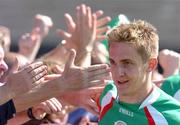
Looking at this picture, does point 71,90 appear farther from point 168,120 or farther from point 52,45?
point 52,45

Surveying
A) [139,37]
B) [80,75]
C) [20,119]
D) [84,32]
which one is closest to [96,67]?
[80,75]

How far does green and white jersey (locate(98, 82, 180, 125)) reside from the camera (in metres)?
4.63

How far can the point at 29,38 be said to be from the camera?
780cm

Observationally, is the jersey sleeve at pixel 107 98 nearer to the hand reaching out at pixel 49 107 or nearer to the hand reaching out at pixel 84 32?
the hand reaching out at pixel 49 107

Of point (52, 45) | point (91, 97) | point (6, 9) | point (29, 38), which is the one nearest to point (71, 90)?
point (91, 97)

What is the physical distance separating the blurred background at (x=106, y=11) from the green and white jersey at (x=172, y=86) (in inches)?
303

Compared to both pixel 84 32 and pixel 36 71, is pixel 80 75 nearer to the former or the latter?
pixel 36 71

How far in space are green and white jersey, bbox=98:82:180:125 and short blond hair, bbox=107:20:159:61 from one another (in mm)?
241

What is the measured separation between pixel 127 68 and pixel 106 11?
9.16 meters

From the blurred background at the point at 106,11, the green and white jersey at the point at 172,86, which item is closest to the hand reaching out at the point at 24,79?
the green and white jersey at the point at 172,86

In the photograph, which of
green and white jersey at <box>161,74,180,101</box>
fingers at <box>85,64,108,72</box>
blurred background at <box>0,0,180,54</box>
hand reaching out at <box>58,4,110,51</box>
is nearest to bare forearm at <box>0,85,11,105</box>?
fingers at <box>85,64,108,72</box>

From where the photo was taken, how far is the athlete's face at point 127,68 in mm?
4617

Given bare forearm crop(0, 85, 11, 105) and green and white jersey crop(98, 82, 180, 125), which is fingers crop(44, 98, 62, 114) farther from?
bare forearm crop(0, 85, 11, 105)

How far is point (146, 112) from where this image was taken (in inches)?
185
